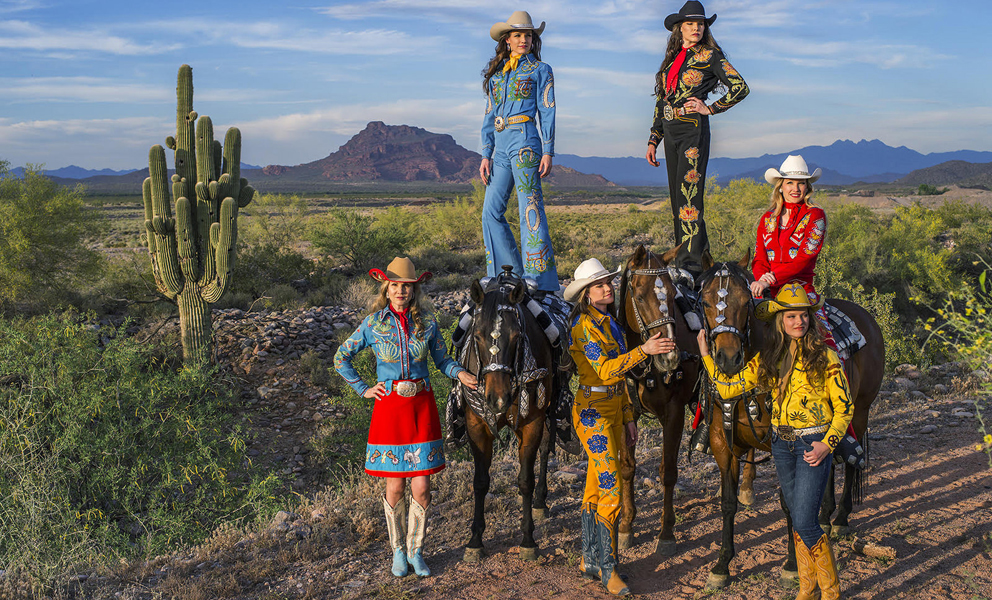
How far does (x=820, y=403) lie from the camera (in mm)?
3807

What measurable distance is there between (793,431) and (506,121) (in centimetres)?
375

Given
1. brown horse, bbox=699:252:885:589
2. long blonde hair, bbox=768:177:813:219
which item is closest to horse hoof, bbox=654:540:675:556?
brown horse, bbox=699:252:885:589

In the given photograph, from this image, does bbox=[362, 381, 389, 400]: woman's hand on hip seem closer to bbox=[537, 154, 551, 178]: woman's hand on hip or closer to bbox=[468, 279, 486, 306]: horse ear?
bbox=[468, 279, 486, 306]: horse ear

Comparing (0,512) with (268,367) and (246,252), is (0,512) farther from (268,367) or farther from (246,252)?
(246,252)

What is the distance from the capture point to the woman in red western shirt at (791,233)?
4.77 meters

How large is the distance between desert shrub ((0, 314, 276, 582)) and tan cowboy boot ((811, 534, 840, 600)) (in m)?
4.96

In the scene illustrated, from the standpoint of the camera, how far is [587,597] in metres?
4.38

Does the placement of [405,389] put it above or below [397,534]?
above

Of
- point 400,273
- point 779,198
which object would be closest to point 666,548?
point 779,198

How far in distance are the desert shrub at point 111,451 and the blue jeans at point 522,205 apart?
3624mm

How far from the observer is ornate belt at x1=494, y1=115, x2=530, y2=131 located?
6141 mm

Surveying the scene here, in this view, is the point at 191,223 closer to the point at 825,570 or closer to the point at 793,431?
the point at 793,431

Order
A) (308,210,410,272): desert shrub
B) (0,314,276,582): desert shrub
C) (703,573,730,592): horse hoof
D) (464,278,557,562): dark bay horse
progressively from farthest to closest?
(308,210,410,272): desert shrub, (0,314,276,582): desert shrub, (703,573,730,592): horse hoof, (464,278,557,562): dark bay horse

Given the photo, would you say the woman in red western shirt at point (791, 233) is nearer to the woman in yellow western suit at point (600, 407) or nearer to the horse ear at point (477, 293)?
the woman in yellow western suit at point (600, 407)
